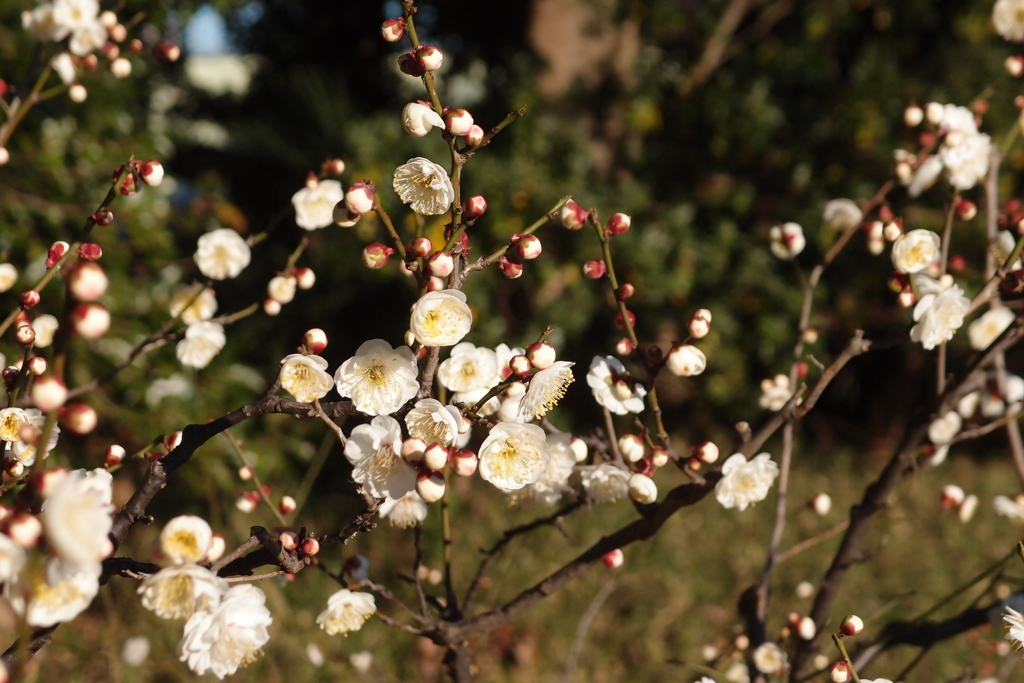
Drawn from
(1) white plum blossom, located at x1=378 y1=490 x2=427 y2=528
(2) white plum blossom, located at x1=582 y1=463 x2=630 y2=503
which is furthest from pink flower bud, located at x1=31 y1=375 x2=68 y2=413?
(2) white plum blossom, located at x1=582 y1=463 x2=630 y2=503

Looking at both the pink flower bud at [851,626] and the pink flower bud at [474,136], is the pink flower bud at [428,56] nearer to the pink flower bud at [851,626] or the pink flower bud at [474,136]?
the pink flower bud at [474,136]

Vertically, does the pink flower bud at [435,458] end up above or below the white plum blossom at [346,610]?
above

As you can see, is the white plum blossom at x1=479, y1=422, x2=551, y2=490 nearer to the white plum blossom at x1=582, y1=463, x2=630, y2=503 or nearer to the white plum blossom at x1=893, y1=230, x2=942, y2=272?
the white plum blossom at x1=582, y1=463, x2=630, y2=503

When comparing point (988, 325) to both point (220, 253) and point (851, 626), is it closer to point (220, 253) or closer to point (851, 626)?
point (851, 626)

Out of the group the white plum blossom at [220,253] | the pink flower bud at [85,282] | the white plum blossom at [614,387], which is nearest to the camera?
the pink flower bud at [85,282]

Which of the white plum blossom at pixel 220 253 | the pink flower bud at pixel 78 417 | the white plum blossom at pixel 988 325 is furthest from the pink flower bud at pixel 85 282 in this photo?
the white plum blossom at pixel 988 325

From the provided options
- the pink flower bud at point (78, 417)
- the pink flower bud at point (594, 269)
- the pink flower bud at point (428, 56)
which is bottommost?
the pink flower bud at point (594, 269)

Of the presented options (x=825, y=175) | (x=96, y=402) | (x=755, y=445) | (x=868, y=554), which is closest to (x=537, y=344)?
(x=755, y=445)

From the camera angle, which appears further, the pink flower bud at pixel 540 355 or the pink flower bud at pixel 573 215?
the pink flower bud at pixel 573 215
